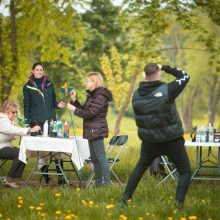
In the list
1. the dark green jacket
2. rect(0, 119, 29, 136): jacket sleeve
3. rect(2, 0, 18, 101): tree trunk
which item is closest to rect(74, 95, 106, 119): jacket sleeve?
rect(0, 119, 29, 136): jacket sleeve

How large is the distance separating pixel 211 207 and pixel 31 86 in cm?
423

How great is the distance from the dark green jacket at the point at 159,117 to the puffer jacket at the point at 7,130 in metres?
3.07

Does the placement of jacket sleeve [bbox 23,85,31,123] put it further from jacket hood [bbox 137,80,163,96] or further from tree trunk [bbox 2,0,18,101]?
tree trunk [bbox 2,0,18,101]

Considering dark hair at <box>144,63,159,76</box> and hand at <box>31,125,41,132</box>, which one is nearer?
dark hair at <box>144,63,159,76</box>

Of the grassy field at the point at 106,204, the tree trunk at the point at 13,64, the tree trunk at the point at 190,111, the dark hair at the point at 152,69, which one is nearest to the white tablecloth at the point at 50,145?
the grassy field at the point at 106,204

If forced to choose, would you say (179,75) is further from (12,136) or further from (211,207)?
(12,136)

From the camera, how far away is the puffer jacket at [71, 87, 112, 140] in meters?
9.70

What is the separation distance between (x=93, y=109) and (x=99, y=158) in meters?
0.72

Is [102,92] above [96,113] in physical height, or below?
above

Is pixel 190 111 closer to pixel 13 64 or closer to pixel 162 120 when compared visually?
pixel 13 64

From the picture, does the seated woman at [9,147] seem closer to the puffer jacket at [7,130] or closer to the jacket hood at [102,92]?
the puffer jacket at [7,130]

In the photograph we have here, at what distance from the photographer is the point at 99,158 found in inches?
390

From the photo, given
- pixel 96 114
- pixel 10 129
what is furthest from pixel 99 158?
pixel 10 129

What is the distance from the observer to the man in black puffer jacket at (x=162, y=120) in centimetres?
765
